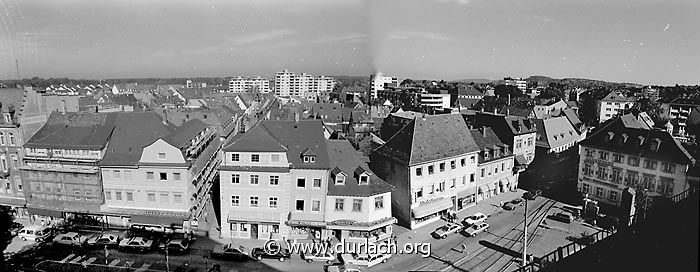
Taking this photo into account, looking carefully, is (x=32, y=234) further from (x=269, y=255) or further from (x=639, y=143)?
(x=639, y=143)

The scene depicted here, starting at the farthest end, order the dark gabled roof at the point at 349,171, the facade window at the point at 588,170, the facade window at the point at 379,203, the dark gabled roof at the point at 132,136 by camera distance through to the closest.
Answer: the facade window at the point at 588,170 < the dark gabled roof at the point at 132,136 < the facade window at the point at 379,203 < the dark gabled roof at the point at 349,171

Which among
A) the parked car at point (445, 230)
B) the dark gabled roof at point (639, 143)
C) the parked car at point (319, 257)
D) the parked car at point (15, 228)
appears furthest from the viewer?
the dark gabled roof at point (639, 143)

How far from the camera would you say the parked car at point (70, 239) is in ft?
57.7

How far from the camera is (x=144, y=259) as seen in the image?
16.6 metres

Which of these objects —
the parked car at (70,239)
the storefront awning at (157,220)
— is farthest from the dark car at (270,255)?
the parked car at (70,239)

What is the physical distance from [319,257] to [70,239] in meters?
10.1

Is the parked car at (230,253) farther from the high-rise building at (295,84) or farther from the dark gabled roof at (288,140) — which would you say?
the high-rise building at (295,84)

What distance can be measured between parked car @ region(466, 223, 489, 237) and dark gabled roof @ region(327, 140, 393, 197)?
3.96m

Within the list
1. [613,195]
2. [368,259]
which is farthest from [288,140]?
[613,195]

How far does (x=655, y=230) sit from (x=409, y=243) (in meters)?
10.4

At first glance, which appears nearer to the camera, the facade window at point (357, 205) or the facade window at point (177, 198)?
the facade window at point (357, 205)

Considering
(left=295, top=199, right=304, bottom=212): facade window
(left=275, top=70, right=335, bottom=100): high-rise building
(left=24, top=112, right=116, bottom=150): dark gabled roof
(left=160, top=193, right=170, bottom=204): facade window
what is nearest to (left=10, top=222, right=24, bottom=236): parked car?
(left=24, top=112, right=116, bottom=150): dark gabled roof

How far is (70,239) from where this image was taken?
17.7 m

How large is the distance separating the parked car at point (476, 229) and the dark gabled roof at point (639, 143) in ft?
27.0
